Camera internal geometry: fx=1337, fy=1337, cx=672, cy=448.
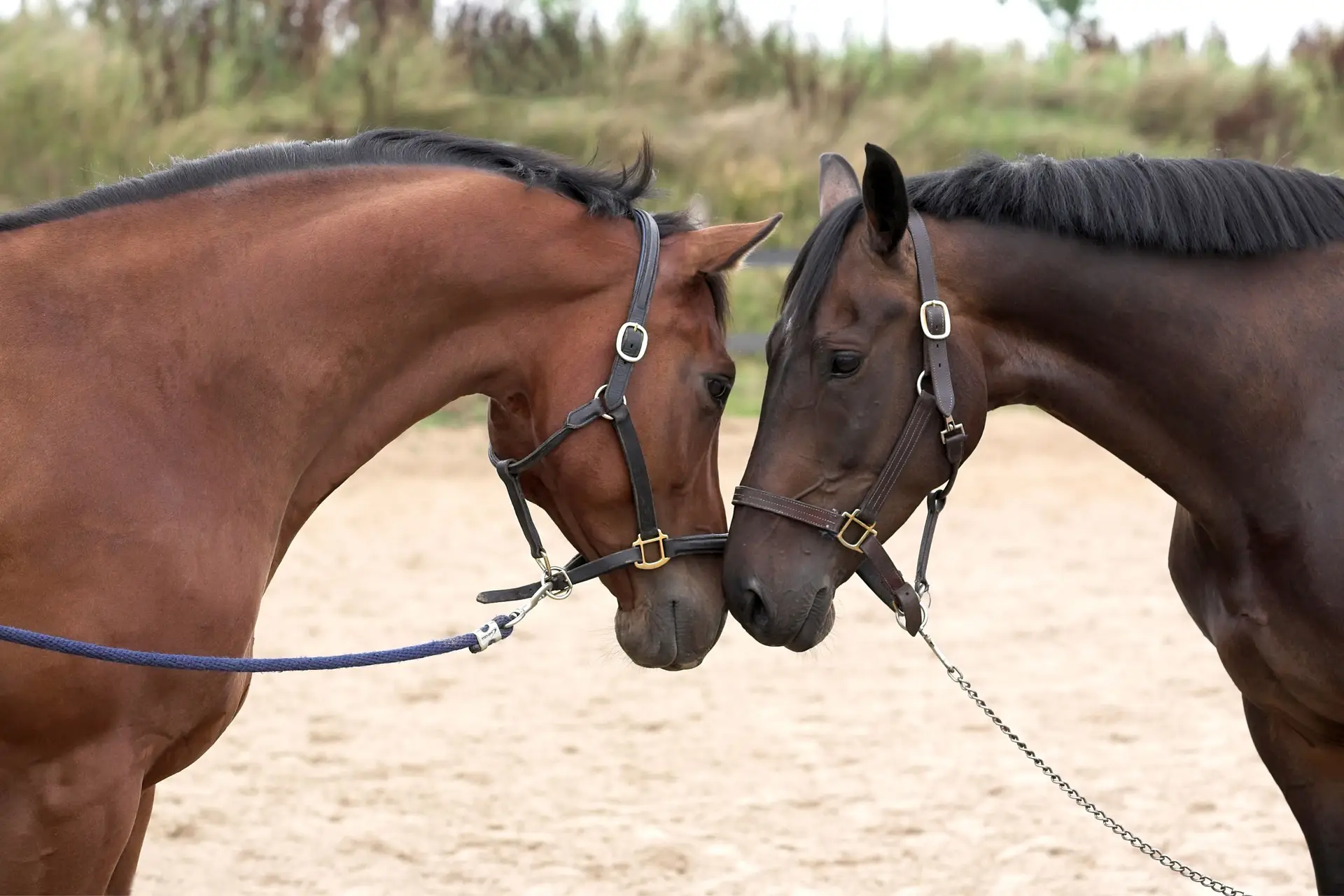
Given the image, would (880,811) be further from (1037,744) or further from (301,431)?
(301,431)

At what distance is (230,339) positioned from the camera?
255 cm

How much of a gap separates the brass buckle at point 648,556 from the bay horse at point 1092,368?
0.15 m

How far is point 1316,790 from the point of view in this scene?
3.01 meters

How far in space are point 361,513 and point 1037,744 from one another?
5.82 m

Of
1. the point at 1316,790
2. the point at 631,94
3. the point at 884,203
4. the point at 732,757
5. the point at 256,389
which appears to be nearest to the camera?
the point at 256,389

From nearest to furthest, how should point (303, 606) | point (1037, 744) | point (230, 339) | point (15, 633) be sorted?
point (15, 633), point (230, 339), point (1037, 744), point (303, 606)

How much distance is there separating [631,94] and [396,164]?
45.8 ft

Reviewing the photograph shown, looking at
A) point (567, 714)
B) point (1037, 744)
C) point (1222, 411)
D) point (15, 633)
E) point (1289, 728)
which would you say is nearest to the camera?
point (15, 633)

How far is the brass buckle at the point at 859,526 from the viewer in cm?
280

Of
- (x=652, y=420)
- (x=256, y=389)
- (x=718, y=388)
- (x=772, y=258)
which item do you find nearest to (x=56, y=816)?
(x=256, y=389)

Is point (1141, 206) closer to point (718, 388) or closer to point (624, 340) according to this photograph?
point (718, 388)

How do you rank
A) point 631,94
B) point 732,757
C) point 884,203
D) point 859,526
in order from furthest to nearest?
point 631,94 < point 732,757 < point 859,526 < point 884,203

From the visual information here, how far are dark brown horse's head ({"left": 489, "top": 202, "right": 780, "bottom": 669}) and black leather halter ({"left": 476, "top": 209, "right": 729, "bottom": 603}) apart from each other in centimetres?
2

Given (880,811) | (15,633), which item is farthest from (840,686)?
(15,633)
